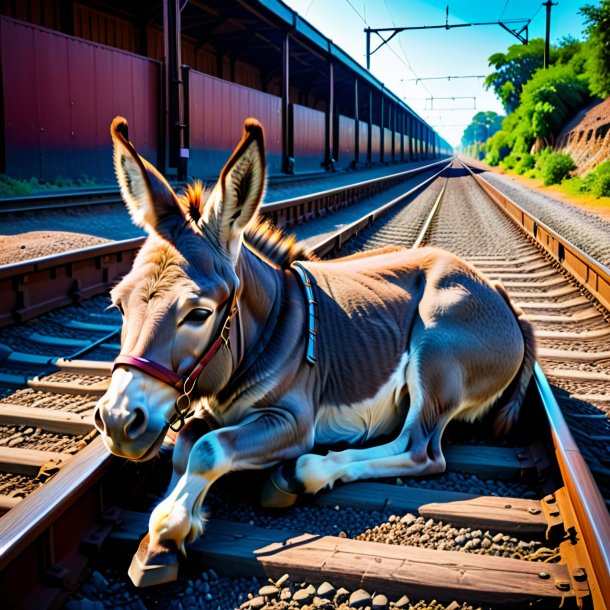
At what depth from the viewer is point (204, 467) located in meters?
2.37

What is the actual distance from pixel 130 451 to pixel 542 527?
1634 millimetres

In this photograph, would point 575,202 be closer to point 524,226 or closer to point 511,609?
point 524,226

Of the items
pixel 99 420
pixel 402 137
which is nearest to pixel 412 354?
pixel 99 420

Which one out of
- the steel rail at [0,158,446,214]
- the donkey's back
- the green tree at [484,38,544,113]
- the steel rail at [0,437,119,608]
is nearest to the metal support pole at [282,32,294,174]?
the steel rail at [0,158,446,214]

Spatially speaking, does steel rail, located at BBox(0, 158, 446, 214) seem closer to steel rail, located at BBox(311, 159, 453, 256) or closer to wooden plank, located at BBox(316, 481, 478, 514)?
steel rail, located at BBox(311, 159, 453, 256)

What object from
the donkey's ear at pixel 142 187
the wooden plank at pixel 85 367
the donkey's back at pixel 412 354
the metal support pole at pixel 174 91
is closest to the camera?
the donkey's ear at pixel 142 187

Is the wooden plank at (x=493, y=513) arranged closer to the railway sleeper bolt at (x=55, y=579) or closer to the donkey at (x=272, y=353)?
the donkey at (x=272, y=353)

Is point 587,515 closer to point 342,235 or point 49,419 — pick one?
point 49,419

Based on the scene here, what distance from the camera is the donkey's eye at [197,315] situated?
2.24m

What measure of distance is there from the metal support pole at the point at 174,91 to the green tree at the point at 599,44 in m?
23.0

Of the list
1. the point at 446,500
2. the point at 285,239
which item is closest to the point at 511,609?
the point at 446,500

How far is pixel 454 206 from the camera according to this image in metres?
21.2

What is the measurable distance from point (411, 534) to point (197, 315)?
4.04ft

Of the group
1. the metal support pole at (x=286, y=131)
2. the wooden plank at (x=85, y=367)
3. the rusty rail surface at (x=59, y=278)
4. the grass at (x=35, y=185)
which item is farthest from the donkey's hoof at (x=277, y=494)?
the metal support pole at (x=286, y=131)
